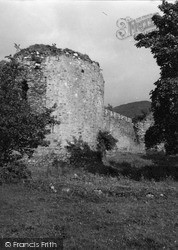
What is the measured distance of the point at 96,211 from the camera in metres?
10.5

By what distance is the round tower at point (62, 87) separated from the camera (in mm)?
19328

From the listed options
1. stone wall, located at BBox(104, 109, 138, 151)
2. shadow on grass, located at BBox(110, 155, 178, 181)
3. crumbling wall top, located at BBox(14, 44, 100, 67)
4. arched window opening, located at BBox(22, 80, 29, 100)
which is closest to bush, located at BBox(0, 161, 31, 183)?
shadow on grass, located at BBox(110, 155, 178, 181)

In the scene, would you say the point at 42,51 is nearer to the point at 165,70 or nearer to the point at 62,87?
the point at 62,87

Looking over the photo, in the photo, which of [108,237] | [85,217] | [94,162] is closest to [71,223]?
[85,217]

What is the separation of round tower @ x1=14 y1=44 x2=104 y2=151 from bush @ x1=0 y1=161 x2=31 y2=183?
452cm

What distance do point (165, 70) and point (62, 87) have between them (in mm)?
6029

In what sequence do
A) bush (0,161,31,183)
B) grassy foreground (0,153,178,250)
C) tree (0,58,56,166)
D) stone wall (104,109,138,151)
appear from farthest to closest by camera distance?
stone wall (104,109,138,151)
bush (0,161,31,183)
tree (0,58,56,166)
grassy foreground (0,153,178,250)

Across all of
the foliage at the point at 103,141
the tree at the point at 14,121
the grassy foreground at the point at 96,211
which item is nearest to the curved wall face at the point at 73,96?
the foliage at the point at 103,141

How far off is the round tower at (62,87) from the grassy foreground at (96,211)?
12.5 feet

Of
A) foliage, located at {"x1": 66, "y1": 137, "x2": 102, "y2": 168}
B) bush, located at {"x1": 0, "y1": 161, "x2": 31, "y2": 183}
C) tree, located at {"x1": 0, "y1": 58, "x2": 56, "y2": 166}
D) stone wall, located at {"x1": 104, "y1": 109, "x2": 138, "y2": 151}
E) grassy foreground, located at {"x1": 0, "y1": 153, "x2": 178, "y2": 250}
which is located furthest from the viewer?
stone wall, located at {"x1": 104, "y1": 109, "x2": 138, "y2": 151}

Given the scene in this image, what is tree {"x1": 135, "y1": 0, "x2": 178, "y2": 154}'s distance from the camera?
14.8 m

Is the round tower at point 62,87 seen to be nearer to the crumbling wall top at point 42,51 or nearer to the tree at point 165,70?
the crumbling wall top at point 42,51

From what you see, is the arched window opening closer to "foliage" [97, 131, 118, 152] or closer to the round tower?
the round tower

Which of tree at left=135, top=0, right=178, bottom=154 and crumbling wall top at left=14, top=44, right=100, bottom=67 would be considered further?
crumbling wall top at left=14, top=44, right=100, bottom=67
